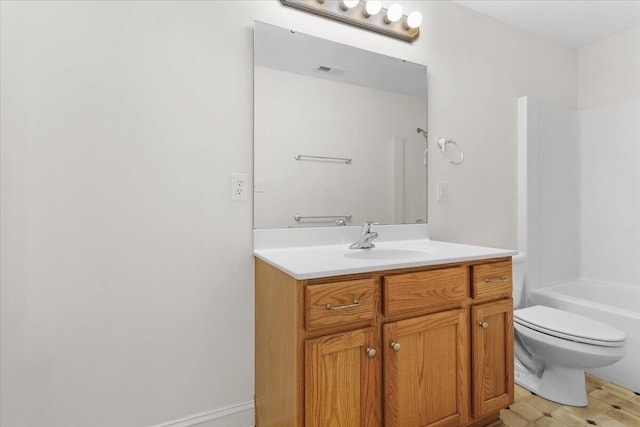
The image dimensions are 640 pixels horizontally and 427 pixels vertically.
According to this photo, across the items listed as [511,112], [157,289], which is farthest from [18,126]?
[511,112]

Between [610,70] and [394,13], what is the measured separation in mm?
1958

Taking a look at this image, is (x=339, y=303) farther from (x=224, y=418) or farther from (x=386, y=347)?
(x=224, y=418)

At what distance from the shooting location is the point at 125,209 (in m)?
1.31

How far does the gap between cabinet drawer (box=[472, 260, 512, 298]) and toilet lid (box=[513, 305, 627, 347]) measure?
0.39m

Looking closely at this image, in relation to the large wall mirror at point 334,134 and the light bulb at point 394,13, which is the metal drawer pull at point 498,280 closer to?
the large wall mirror at point 334,134

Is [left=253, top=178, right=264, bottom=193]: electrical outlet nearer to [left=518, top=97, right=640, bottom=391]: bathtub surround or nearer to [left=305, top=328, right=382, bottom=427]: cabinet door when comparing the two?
[left=305, top=328, right=382, bottom=427]: cabinet door

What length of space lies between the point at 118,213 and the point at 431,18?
1.96m

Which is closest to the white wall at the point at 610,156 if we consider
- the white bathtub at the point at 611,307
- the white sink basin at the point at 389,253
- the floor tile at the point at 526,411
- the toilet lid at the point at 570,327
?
the white bathtub at the point at 611,307

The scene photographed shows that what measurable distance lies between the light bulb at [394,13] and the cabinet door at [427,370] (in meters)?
1.50

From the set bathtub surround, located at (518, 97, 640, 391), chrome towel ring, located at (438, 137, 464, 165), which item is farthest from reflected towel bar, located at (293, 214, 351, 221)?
bathtub surround, located at (518, 97, 640, 391)

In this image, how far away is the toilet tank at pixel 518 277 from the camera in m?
2.15

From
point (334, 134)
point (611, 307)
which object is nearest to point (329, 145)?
point (334, 134)

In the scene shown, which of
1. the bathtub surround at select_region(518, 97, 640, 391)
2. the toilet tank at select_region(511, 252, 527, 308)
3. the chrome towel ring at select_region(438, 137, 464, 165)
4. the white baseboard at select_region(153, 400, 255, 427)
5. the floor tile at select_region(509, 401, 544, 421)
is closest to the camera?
the white baseboard at select_region(153, 400, 255, 427)

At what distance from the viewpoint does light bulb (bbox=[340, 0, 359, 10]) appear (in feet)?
5.55
